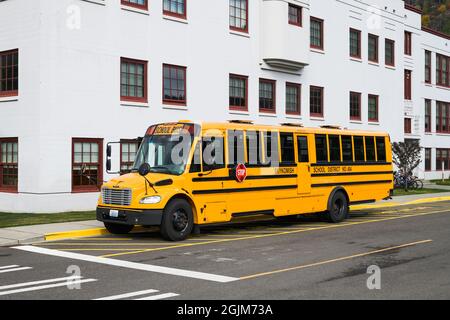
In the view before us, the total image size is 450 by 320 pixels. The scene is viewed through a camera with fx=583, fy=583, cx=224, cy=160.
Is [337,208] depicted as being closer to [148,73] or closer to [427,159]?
[148,73]

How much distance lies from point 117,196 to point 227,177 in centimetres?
280

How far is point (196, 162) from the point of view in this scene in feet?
46.5

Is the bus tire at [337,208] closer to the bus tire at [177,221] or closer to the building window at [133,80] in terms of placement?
the bus tire at [177,221]

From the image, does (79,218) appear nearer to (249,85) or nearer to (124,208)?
(124,208)

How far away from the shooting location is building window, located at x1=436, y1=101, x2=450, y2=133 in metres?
44.9

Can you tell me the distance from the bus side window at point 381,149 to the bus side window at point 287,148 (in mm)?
4407

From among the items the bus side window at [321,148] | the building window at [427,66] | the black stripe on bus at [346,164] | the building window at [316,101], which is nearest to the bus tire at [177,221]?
the black stripe on bus at [346,164]

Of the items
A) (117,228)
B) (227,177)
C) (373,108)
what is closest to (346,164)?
(227,177)

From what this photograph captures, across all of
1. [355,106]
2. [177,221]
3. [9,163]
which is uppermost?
[355,106]

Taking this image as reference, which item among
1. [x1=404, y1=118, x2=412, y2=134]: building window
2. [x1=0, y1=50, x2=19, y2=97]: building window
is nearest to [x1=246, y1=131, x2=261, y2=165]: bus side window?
[x1=0, y1=50, x2=19, y2=97]: building window

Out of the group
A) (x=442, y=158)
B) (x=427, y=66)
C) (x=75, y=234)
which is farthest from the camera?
(x=442, y=158)

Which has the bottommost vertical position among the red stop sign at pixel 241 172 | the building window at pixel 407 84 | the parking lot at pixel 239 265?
the parking lot at pixel 239 265

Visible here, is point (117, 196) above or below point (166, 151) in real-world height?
below

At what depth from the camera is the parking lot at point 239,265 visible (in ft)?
27.0
